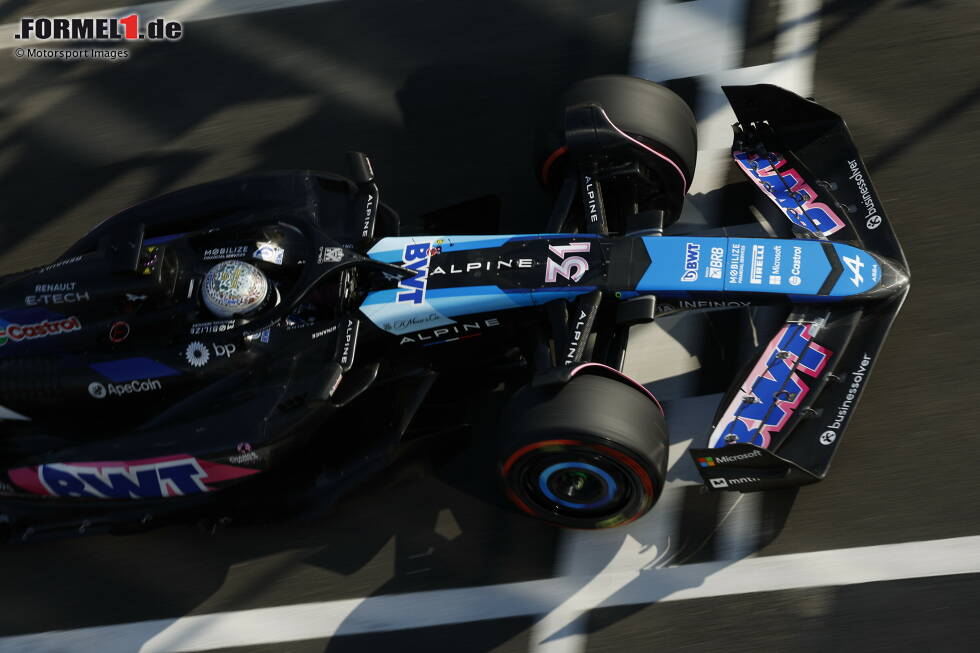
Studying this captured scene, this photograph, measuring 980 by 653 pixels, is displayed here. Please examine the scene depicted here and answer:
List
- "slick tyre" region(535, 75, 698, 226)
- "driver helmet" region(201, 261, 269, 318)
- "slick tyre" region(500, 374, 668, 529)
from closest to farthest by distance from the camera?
"slick tyre" region(500, 374, 668, 529) < "driver helmet" region(201, 261, 269, 318) < "slick tyre" region(535, 75, 698, 226)

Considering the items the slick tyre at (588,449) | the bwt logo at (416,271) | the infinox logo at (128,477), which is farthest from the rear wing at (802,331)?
the infinox logo at (128,477)

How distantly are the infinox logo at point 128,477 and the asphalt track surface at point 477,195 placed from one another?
51 centimetres

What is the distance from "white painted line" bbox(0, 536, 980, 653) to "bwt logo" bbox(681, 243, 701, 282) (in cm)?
144

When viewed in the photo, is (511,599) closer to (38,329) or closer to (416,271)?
(416,271)

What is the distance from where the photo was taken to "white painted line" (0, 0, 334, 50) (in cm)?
844

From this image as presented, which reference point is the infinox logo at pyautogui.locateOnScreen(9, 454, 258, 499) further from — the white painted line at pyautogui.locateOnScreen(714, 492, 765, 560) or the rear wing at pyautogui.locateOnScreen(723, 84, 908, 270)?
the rear wing at pyautogui.locateOnScreen(723, 84, 908, 270)

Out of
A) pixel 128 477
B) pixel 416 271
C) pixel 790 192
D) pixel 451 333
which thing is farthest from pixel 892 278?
pixel 128 477

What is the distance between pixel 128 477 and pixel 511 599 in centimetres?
204

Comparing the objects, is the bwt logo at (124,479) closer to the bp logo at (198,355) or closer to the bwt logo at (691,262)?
the bp logo at (198,355)

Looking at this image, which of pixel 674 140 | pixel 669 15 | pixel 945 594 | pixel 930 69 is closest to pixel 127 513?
pixel 674 140

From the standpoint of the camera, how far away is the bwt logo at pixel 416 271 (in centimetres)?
508

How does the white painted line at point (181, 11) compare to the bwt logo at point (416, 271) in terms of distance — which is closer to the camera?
the bwt logo at point (416, 271)

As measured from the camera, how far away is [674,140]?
5.53 metres

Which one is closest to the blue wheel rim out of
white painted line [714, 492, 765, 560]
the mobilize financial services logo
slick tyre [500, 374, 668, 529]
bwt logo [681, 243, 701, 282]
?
slick tyre [500, 374, 668, 529]
